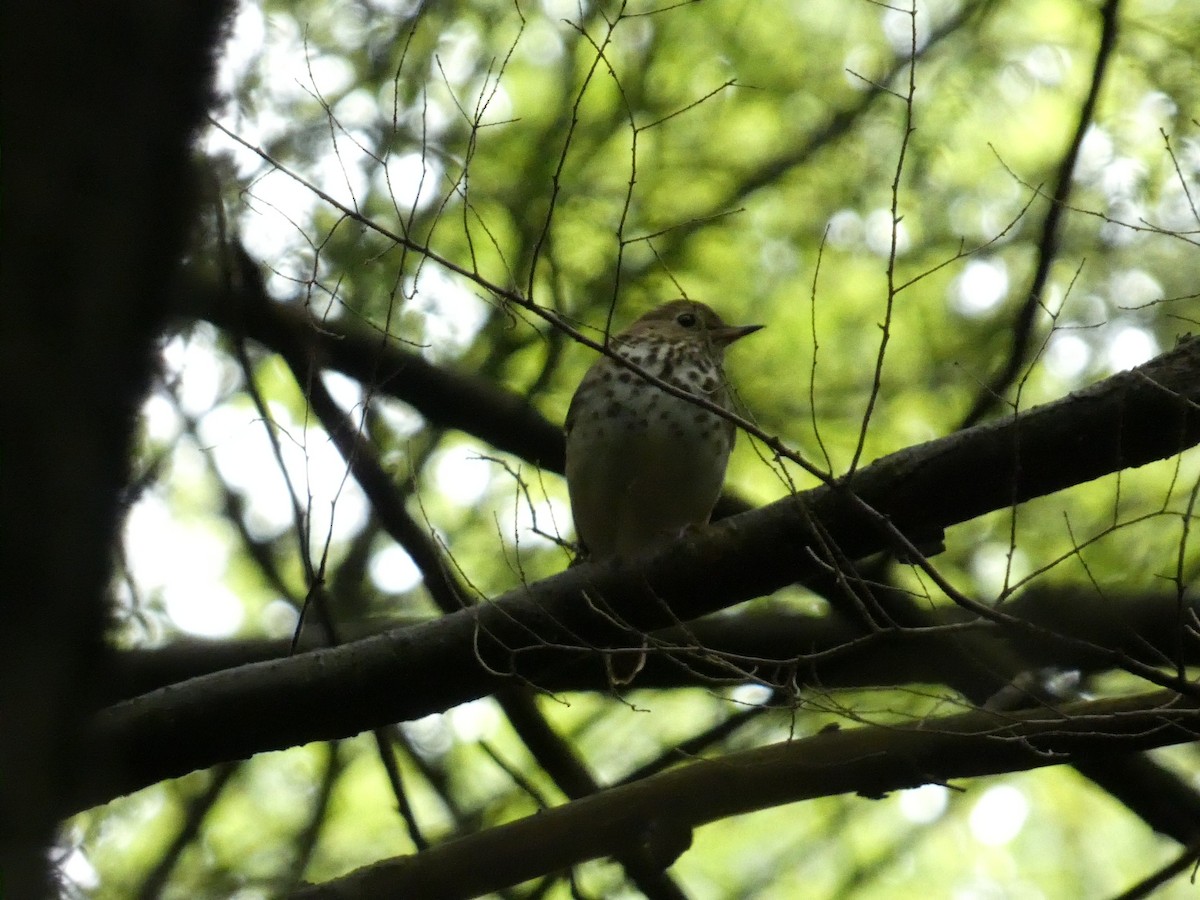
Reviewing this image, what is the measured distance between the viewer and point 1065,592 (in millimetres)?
4996

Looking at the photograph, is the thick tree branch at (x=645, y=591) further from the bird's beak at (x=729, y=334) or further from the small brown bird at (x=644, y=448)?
the bird's beak at (x=729, y=334)

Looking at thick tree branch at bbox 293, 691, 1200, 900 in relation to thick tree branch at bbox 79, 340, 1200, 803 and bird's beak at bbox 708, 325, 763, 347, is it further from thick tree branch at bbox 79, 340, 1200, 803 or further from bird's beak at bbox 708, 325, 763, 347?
bird's beak at bbox 708, 325, 763, 347

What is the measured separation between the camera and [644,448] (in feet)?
18.1

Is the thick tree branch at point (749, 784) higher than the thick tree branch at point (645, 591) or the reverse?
the reverse

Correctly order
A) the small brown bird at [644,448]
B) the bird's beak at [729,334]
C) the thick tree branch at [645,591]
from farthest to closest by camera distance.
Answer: the bird's beak at [729,334], the small brown bird at [644,448], the thick tree branch at [645,591]

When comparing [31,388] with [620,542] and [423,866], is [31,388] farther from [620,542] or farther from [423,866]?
[620,542]

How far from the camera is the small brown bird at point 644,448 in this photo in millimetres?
5469

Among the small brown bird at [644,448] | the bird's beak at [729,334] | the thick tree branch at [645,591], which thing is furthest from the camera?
the bird's beak at [729,334]

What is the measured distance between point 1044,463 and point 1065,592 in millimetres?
1409

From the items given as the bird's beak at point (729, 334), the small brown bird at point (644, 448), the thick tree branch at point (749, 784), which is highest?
the bird's beak at point (729, 334)

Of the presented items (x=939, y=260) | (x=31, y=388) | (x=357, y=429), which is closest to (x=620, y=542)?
(x=357, y=429)

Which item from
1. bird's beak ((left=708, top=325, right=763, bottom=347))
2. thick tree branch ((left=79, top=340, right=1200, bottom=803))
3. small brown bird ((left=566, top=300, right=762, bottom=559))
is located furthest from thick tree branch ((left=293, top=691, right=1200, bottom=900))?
bird's beak ((left=708, top=325, right=763, bottom=347))

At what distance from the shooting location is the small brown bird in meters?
5.47

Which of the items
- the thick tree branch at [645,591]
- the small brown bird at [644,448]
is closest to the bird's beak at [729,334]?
the small brown bird at [644,448]
